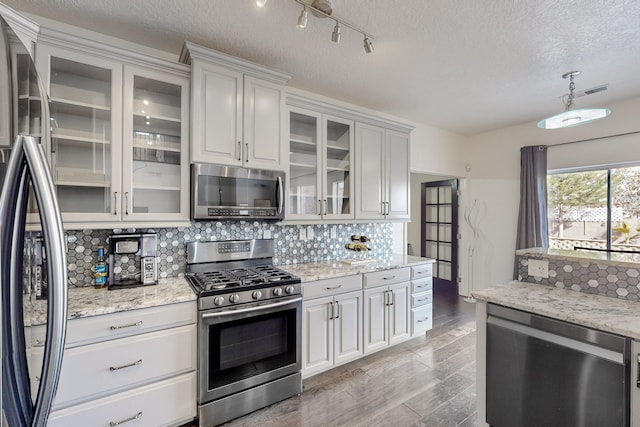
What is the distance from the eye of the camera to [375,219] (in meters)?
3.14

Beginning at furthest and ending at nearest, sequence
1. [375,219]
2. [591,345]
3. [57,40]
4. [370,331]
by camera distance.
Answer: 1. [375,219]
2. [370,331]
3. [57,40]
4. [591,345]

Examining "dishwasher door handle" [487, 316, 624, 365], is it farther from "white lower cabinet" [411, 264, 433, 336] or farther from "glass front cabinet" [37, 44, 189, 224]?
"glass front cabinet" [37, 44, 189, 224]

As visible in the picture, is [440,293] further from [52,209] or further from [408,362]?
[52,209]

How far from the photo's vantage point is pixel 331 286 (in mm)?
2471

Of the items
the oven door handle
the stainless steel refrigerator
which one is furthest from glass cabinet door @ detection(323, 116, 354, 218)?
the stainless steel refrigerator

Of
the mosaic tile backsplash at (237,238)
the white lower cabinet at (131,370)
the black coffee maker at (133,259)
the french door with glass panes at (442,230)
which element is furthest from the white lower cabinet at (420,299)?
the black coffee maker at (133,259)

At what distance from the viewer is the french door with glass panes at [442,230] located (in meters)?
4.93

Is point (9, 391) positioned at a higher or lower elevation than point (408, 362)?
higher

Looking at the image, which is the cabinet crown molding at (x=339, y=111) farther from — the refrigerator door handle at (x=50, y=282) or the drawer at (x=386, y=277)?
the refrigerator door handle at (x=50, y=282)

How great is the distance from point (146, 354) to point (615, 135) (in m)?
4.94

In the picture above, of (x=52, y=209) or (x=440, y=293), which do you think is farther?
(x=440, y=293)

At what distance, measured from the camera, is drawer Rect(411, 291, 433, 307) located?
3.09 m

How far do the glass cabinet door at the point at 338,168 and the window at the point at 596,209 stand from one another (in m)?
2.50

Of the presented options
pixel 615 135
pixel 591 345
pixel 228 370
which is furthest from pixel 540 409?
pixel 615 135
